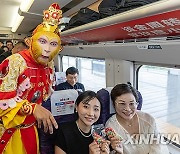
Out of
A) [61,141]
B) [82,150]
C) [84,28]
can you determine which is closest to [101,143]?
[82,150]

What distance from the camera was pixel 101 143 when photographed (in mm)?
1562

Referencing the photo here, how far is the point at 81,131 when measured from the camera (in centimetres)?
172

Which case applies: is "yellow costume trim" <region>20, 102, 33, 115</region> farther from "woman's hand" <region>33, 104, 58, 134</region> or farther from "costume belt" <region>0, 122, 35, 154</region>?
"costume belt" <region>0, 122, 35, 154</region>

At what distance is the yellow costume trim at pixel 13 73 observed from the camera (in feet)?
4.44

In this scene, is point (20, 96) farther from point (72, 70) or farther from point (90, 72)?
point (90, 72)

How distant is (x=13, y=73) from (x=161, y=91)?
7.06 ft

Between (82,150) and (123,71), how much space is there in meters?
1.38

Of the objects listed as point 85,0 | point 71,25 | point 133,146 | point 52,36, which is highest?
point 85,0

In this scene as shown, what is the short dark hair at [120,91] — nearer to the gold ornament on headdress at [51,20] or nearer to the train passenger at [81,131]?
the train passenger at [81,131]

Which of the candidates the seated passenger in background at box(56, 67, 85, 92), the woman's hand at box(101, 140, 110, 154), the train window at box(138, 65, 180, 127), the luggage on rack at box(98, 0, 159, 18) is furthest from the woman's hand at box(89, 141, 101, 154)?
the seated passenger in background at box(56, 67, 85, 92)

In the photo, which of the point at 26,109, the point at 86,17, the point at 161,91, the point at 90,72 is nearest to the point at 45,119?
the point at 26,109

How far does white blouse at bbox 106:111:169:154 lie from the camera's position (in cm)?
197

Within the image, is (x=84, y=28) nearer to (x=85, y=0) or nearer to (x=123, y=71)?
(x=123, y=71)

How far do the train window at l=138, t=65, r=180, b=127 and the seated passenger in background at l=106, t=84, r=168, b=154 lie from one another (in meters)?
0.65
